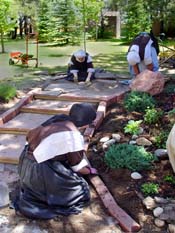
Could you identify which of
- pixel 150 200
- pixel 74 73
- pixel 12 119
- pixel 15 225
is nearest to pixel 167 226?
pixel 150 200

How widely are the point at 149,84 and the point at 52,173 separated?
8.94 feet

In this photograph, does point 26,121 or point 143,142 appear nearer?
point 143,142

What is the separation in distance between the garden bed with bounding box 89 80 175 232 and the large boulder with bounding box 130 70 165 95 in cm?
41

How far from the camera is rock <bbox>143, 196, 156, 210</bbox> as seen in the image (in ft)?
9.90

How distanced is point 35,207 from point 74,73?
152 inches

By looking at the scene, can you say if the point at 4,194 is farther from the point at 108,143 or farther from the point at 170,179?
the point at 170,179

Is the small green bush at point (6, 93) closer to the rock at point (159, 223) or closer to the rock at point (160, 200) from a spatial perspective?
the rock at point (160, 200)

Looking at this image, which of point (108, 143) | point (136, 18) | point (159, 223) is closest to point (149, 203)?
point (159, 223)

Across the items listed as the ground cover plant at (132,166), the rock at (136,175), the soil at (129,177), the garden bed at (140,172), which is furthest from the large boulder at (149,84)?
the rock at (136,175)

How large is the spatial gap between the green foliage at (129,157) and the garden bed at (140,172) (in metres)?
0.05

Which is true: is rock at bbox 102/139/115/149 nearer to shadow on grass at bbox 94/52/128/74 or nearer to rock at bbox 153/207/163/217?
rock at bbox 153/207/163/217

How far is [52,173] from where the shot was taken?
2969 millimetres

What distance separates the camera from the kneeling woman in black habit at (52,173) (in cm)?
294

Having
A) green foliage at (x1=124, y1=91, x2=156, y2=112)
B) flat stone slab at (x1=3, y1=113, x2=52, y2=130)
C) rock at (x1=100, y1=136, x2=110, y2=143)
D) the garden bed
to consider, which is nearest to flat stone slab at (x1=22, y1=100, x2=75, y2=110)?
flat stone slab at (x1=3, y1=113, x2=52, y2=130)
